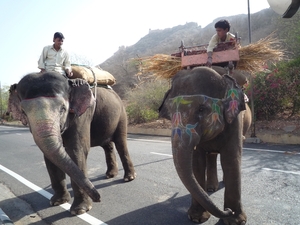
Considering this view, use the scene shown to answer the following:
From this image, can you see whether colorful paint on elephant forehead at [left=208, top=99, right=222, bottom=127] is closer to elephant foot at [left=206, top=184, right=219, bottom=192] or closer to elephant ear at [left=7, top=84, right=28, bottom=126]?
elephant foot at [left=206, top=184, right=219, bottom=192]

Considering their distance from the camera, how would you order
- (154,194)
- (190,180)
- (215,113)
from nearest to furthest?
(190,180) → (215,113) → (154,194)

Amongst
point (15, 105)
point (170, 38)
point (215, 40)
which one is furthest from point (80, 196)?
point (170, 38)

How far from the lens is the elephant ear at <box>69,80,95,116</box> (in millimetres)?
4379

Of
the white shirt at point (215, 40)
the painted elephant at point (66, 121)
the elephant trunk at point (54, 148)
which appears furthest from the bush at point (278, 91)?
the elephant trunk at point (54, 148)

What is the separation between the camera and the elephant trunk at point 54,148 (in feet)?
11.2

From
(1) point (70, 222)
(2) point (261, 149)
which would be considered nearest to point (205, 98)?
(1) point (70, 222)

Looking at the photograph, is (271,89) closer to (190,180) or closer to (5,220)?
(190,180)

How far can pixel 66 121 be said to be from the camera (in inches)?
167

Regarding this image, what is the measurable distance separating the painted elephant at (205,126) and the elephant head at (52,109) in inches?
41.8

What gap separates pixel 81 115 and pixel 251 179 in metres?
3.69

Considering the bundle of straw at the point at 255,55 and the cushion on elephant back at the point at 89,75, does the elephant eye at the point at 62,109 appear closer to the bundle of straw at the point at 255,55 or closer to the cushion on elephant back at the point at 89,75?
the cushion on elephant back at the point at 89,75

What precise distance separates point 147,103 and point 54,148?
16.7 meters

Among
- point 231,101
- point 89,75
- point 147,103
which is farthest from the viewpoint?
point 147,103

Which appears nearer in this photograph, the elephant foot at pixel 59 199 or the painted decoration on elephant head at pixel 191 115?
the painted decoration on elephant head at pixel 191 115
